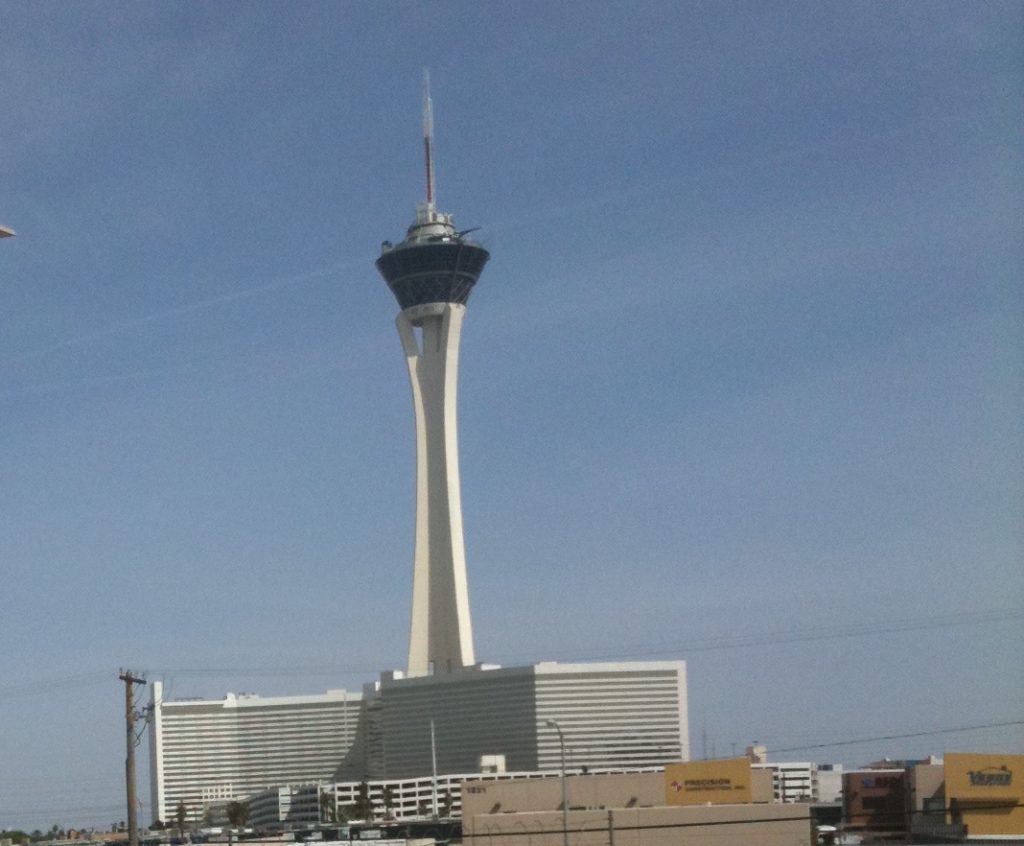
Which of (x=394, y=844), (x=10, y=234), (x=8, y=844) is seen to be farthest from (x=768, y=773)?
(x=10, y=234)

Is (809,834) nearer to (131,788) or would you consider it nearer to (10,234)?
(131,788)

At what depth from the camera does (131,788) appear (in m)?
97.5

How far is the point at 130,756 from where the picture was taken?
3900 inches

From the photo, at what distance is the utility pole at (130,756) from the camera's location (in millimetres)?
96812

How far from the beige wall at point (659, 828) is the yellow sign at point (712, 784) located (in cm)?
774

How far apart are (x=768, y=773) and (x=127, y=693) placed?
347 feet

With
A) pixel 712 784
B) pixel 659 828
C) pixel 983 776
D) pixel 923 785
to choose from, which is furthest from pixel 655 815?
pixel 923 785

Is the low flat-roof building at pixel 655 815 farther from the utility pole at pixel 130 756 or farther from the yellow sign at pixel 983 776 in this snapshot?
the utility pole at pixel 130 756

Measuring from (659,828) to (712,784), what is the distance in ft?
44.7

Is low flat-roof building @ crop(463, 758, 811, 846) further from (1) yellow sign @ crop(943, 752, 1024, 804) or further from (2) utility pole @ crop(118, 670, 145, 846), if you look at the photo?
(2) utility pole @ crop(118, 670, 145, 846)

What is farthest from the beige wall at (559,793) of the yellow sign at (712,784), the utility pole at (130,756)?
the utility pole at (130,756)

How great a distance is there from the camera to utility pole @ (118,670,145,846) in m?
96.8

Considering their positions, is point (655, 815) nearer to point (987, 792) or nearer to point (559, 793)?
point (559, 793)

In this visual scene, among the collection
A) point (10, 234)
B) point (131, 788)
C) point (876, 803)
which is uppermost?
point (10, 234)
